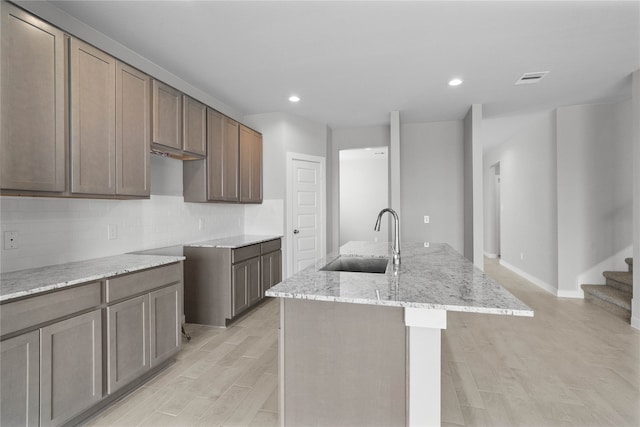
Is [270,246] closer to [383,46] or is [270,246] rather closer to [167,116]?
[167,116]

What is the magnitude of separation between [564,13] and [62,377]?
4.04 meters

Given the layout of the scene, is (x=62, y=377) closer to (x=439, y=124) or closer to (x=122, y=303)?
(x=122, y=303)

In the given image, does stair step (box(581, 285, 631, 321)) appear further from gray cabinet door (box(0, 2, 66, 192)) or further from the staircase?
gray cabinet door (box(0, 2, 66, 192))

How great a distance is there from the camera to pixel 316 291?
1.39 meters

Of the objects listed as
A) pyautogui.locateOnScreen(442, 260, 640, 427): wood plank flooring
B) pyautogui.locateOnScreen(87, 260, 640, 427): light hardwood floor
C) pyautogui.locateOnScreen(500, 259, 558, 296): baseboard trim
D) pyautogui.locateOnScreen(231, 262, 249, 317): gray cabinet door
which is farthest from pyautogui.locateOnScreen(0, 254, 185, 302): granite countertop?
pyautogui.locateOnScreen(500, 259, 558, 296): baseboard trim

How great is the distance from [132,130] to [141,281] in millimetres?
1162

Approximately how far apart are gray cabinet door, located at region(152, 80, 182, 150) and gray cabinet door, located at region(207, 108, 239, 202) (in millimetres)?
498

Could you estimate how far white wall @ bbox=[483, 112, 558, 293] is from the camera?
4.77 m

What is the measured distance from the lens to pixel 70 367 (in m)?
1.70

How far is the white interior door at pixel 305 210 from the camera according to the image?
480cm

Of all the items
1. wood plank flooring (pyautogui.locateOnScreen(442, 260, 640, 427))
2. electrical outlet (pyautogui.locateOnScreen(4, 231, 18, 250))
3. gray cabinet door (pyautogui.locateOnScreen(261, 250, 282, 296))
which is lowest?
wood plank flooring (pyautogui.locateOnScreen(442, 260, 640, 427))

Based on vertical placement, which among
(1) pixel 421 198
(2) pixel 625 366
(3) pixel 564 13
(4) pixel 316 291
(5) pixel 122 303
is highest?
(3) pixel 564 13

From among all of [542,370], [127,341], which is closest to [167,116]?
[127,341]

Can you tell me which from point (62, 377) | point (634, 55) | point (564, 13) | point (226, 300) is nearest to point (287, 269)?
point (226, 300)
